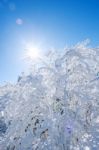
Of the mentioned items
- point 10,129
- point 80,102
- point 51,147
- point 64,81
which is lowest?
point 51,147

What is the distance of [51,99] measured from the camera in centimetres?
4631

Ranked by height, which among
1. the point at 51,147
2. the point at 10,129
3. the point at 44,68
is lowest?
the point at 51,147

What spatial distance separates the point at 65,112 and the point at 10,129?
10.3 metres

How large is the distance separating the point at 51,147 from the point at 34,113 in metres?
8.39

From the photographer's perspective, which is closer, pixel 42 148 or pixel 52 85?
pixel 42 148

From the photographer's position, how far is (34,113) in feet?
142

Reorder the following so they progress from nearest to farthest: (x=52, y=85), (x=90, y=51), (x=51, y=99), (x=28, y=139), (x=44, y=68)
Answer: (x=28, y=139) → (x=51, y=99) → (x=52, y=85) → (x=90, y=51) → (x=44, y=68)

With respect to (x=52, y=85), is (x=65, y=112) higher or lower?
lower

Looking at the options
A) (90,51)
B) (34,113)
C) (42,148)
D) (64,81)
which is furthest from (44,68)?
(42,148)

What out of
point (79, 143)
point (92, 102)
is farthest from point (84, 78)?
point (79, 143)

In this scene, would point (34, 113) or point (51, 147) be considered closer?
point (51, 147)

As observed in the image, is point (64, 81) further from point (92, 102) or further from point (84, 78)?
point (92, 102)

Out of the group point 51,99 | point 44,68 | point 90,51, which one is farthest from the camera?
point 44,68

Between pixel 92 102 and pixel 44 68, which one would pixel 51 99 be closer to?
pixel 92 102
